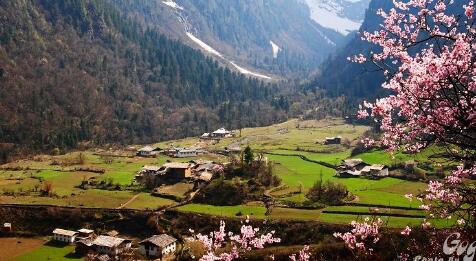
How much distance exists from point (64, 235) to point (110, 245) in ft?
29.9

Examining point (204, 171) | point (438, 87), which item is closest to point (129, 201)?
point (204, 171)

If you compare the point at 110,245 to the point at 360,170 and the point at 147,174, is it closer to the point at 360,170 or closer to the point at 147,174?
the point at 147,174

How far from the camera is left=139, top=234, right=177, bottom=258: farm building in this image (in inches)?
2549

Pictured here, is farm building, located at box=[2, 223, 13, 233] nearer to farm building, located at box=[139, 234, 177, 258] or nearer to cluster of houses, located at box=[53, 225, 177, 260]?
cluster of houses, located at box=[53, 225, 177, 260]

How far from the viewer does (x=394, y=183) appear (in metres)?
82.3

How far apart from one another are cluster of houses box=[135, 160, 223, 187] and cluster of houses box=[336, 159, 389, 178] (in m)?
22.5

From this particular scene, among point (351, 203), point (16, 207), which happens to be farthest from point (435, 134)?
point (16, 207)

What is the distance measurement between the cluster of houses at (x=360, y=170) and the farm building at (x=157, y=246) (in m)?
37.7

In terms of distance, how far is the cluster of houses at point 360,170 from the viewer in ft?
293

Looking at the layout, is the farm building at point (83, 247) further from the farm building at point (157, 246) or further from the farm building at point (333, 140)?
the farm building at point (333, 140)

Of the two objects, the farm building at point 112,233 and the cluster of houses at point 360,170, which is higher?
the cluster of houses at point 360,170

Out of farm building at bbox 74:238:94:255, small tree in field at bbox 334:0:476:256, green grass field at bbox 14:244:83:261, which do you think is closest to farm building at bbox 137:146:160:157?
green grass field at bbox 14:244:83:261

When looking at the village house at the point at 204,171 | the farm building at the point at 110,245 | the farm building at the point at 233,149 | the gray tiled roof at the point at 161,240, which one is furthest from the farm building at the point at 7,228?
the farm building at the point at 233,149

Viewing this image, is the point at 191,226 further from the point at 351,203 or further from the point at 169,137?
the point at 169,137
